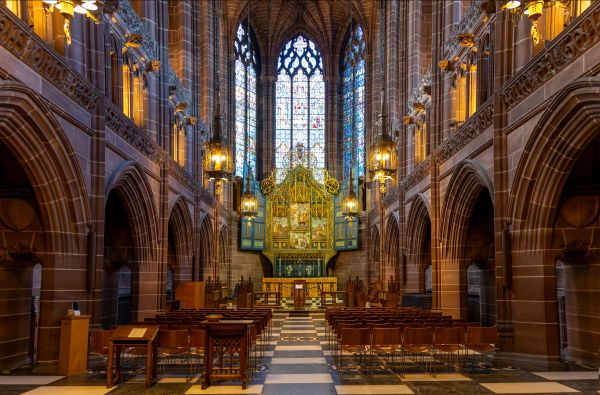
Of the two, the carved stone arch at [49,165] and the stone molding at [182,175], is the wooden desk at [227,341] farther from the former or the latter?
the stone molding at [182,175]

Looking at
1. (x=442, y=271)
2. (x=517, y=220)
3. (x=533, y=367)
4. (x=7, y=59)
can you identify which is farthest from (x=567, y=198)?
(x=7, y=59)

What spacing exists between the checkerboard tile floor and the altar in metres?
23.4

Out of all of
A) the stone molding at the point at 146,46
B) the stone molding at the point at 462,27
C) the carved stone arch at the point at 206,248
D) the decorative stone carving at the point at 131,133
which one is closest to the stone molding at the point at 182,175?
the decorative stone carving at the point at 131,133

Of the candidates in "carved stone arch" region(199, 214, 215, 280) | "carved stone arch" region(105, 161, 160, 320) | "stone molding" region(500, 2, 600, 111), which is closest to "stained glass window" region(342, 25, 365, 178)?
"carved stone arch" region(199, 214, 215, 280)

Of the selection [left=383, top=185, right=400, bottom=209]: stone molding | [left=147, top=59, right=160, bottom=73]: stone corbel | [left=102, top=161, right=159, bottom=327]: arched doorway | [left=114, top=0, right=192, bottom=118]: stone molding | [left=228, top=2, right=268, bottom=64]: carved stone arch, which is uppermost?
[left=228, top=2, right=268, bottom=64]: carved stone arch

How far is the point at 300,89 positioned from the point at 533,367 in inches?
1447

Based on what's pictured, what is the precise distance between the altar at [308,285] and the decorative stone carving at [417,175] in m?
11.3

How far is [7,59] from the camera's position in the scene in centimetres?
1054

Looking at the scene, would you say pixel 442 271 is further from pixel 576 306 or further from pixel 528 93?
pixel 528 93

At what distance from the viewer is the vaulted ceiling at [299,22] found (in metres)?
44.6

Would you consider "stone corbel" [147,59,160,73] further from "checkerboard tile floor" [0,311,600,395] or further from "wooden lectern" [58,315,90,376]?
"checkerboard tile floor" [0,311,600,395]

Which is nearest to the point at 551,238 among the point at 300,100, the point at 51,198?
the point at 51,198

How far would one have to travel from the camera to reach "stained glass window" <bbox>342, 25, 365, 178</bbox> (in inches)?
1673

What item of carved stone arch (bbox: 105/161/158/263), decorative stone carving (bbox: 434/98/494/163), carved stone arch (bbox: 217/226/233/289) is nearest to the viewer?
decorative stone carving (bbox: 434/98/494/163)
